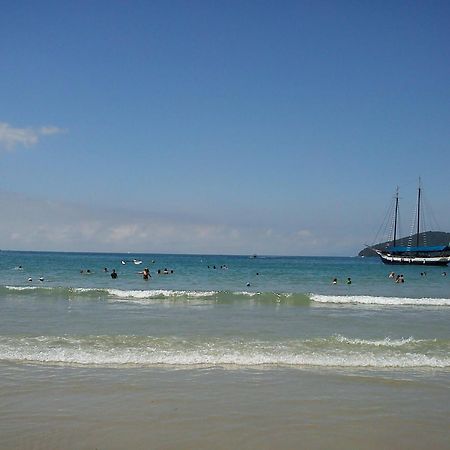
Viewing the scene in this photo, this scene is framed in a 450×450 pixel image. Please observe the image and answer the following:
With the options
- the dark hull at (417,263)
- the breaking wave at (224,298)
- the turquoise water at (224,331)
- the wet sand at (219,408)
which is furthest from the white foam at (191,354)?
the dark hull at (417,263)

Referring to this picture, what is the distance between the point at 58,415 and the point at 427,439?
5.67 metres

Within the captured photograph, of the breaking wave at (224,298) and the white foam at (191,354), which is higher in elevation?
the white foam at (191,354)

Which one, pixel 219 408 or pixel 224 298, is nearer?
pixel 219 408

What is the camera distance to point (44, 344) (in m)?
13.6

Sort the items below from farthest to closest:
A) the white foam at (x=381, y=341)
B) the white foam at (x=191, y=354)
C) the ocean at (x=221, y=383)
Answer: the white foam at (x=381, y=341)
the white foam at (x=191, y=354)
the ocean at (x=221, y=383)

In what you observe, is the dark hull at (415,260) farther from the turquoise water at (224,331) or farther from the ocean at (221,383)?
the ocean at (221,383)

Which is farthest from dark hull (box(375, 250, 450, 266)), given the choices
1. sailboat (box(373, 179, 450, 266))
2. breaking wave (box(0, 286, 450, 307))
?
breaking wave (box(0, 286, 450, 307))

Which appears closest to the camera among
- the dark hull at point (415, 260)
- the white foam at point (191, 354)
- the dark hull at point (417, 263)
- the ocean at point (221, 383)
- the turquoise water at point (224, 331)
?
the ocean at point (221, 383)

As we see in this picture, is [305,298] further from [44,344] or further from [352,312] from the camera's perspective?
[44,344]

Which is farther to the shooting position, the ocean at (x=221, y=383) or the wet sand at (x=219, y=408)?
the ocean at (x=221, y=383)

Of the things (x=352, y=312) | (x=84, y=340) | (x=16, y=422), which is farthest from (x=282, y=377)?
(x=352, y=312)

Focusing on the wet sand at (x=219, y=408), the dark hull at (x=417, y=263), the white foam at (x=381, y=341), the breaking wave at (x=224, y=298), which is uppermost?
the dark hull at (x=417, y=263)

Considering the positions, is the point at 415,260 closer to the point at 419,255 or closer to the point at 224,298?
the point at 419,255

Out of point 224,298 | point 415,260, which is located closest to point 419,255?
point 415,260
